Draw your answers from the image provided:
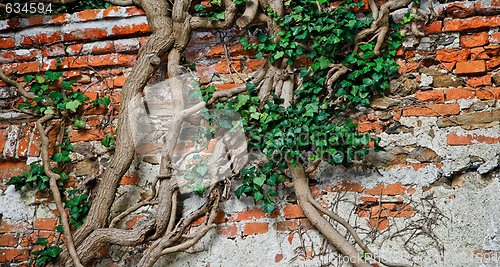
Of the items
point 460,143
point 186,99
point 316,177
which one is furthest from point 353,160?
point 186,99

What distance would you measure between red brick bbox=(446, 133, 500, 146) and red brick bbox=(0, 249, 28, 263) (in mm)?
2307

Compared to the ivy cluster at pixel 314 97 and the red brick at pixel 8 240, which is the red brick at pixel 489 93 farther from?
the red brick at pixel 8 240

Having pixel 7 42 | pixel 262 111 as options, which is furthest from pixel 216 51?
pixel 7 42

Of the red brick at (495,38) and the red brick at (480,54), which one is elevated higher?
the red brick at (495,38)

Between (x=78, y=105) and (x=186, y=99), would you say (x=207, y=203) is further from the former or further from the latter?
(x=78, y=105)

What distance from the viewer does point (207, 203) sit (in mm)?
2750

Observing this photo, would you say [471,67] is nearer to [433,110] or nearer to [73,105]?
[433,110]

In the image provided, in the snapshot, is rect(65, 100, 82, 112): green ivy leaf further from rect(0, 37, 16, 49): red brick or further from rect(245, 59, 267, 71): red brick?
rect(245, 59, 267, 71): red brick

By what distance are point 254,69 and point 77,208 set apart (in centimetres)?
121

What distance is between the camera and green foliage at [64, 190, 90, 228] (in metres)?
2.79

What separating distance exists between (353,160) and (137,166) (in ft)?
3.81

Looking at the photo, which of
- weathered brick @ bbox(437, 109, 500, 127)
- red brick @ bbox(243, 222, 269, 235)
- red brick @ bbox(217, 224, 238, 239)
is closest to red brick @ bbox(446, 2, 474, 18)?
weathered brick @ bbox(437, 109, 500, 127)

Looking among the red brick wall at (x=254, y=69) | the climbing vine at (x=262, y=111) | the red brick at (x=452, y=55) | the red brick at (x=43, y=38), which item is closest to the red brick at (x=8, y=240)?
the red brick wall at (x=254, y=69)

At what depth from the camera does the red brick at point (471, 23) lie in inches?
107
